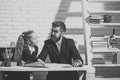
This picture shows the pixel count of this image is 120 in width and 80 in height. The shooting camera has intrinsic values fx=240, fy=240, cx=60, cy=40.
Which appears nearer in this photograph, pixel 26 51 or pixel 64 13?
pixel 26 51

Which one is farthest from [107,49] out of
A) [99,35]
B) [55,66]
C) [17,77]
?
[17,77]

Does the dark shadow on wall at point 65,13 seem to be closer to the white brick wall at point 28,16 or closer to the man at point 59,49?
the white brick wall at point 28,16

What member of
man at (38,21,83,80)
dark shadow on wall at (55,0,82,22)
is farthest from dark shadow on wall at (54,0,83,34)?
man at (38,21,83,80)

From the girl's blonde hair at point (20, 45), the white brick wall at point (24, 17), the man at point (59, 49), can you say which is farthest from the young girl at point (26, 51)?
the white brick wall at point (24, 17)

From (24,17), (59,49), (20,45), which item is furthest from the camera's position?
(24,17)

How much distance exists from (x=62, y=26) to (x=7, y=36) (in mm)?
1451

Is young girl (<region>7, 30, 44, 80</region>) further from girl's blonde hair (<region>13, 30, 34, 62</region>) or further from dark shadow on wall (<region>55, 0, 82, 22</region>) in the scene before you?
dark shadow on wall (<region>55, 0, 82, 22</region>)

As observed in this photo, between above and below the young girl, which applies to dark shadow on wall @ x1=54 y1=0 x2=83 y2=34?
above

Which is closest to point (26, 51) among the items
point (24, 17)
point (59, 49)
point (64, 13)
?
point (59, 49)

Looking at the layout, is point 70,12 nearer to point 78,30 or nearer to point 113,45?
point 78,30

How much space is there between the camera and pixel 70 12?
15.9 feet

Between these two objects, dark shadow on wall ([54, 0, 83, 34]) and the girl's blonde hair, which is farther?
dark shadow on wall ([54, 0, 83, 34])

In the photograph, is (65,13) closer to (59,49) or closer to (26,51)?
(59,49)

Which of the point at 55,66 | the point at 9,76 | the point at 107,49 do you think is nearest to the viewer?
the point at 55,66
